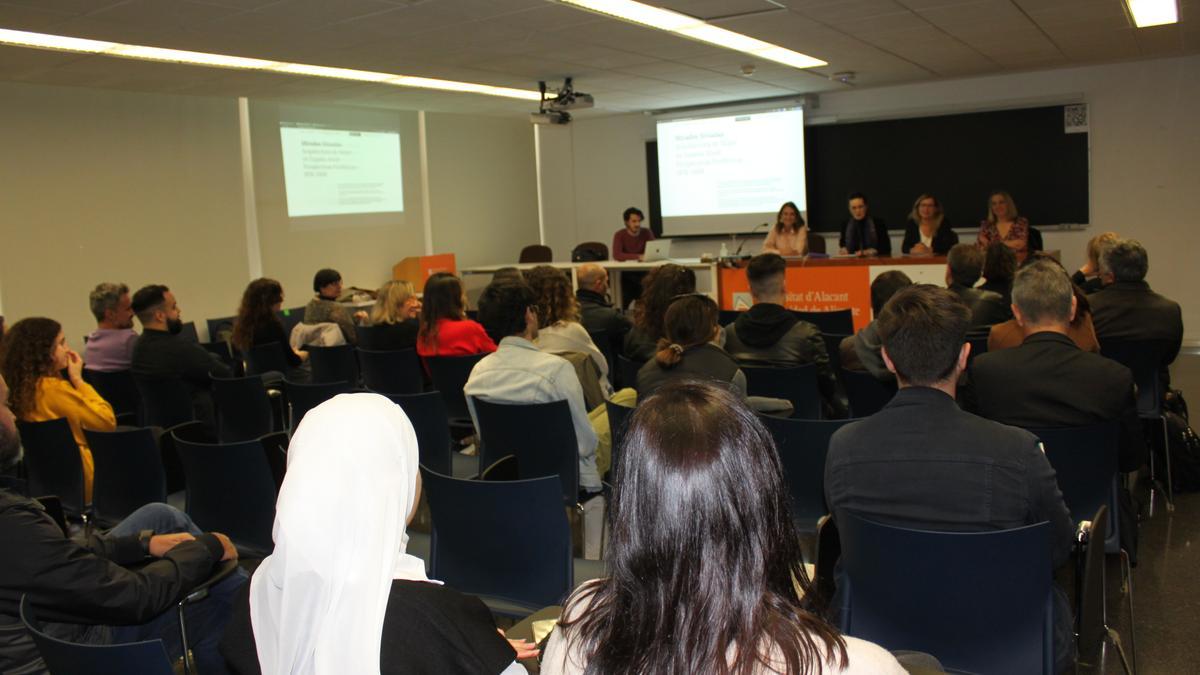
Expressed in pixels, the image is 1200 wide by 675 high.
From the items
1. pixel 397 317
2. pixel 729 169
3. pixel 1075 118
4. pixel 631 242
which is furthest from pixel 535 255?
pixel 1075 118

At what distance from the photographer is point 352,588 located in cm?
165

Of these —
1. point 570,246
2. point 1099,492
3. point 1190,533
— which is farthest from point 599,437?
point 570,246

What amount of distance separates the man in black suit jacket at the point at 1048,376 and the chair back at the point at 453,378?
8.76ft

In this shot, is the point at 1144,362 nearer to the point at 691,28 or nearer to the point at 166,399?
the point at 691,28

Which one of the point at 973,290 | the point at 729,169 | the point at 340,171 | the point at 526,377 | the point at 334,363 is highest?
the point at 340,171

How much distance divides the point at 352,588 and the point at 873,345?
110 inches

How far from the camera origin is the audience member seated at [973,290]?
17.0 ft

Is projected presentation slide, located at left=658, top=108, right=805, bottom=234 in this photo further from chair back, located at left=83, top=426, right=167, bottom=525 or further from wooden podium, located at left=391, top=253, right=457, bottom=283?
chair back, located at left=83, top=426, right=167, bottom=525

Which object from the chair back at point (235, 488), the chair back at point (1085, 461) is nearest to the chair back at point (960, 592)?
the chair back at point (1085, 461)

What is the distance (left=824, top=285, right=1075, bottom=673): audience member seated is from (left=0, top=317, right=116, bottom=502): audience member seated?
337cm

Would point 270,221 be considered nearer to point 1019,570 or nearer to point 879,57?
point 879,57

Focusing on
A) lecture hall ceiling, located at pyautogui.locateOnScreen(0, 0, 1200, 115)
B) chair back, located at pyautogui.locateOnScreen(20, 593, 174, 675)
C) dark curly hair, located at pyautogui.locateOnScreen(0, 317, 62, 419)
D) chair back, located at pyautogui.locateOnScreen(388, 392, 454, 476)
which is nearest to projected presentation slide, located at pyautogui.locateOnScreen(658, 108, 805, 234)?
lecture hall ceiling, located at pyautogui.locateOnScreen(0, 0, 1200, 115)

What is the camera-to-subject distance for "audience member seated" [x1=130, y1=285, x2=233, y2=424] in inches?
203

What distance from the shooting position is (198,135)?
942 centimetres
